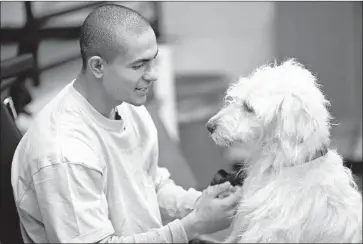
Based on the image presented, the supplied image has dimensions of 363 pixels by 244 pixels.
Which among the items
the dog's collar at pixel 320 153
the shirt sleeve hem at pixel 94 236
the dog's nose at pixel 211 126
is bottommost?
the shirt sleeve hem at pixel 94 236

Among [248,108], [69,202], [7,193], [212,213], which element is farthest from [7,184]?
[248,108]

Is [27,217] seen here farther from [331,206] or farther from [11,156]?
[331,206]

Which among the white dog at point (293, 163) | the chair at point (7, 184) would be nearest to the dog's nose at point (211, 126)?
the white dog at point (293, 163)

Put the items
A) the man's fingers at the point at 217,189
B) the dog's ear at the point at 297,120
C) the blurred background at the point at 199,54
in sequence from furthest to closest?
the blurred background at the point at 199,54
the man's fingers at the point at 217,189
the dog's ear at the point at 297,120

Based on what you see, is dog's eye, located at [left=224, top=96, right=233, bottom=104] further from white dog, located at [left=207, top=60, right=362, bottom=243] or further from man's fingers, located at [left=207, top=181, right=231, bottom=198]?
man's fingers, located at [left=207, top=181, right=231, bottom=198]

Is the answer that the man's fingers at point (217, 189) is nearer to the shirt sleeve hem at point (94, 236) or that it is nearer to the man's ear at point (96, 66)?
the shirt sleeve hem at point (94, 236)

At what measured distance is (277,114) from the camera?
1.10 meters

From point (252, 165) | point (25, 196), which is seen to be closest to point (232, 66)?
point (252, 165)

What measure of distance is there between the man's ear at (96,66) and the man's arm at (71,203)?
0.20 meters

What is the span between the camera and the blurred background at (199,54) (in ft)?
4.90

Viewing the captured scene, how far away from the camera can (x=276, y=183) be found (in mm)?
1135

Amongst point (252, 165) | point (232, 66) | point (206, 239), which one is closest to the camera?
point (252, 165)

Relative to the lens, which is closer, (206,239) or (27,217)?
(27,217)

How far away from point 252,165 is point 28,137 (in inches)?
20.0
